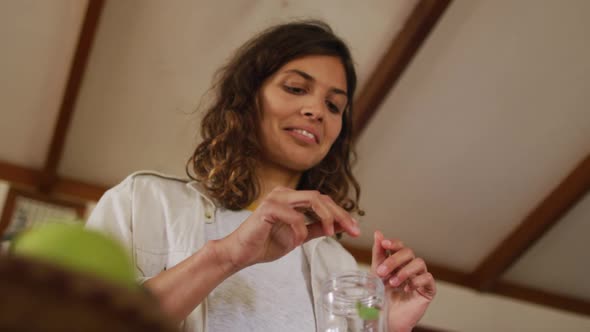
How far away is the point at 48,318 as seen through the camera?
8.8 inches

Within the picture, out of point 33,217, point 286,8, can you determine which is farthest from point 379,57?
point 33,217

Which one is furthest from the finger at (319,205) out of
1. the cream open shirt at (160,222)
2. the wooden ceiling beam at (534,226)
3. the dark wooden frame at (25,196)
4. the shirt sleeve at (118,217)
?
the wooden ceiling beam at (534,226)

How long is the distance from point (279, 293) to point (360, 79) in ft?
9.04

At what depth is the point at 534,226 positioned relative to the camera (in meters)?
4.25

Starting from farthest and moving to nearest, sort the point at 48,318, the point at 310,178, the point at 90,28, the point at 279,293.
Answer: the point at 90,28, the point at 310,178, the point at 279,293, the point at 48,318

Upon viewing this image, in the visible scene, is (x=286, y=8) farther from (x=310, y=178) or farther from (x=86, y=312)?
(x=86, y=312)

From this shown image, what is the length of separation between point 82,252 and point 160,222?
2.51 ft

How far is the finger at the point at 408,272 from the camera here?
965 millimetres

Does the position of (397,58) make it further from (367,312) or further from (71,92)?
(367,312)

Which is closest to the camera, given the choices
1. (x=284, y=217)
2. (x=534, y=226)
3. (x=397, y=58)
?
(x=284, y=217)

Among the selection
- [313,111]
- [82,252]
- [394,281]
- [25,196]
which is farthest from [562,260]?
[82,252]

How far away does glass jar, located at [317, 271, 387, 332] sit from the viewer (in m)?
0.76

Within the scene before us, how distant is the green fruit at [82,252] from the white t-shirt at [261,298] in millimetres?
651

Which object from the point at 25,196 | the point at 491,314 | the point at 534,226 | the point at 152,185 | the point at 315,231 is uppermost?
the point at 315,231
